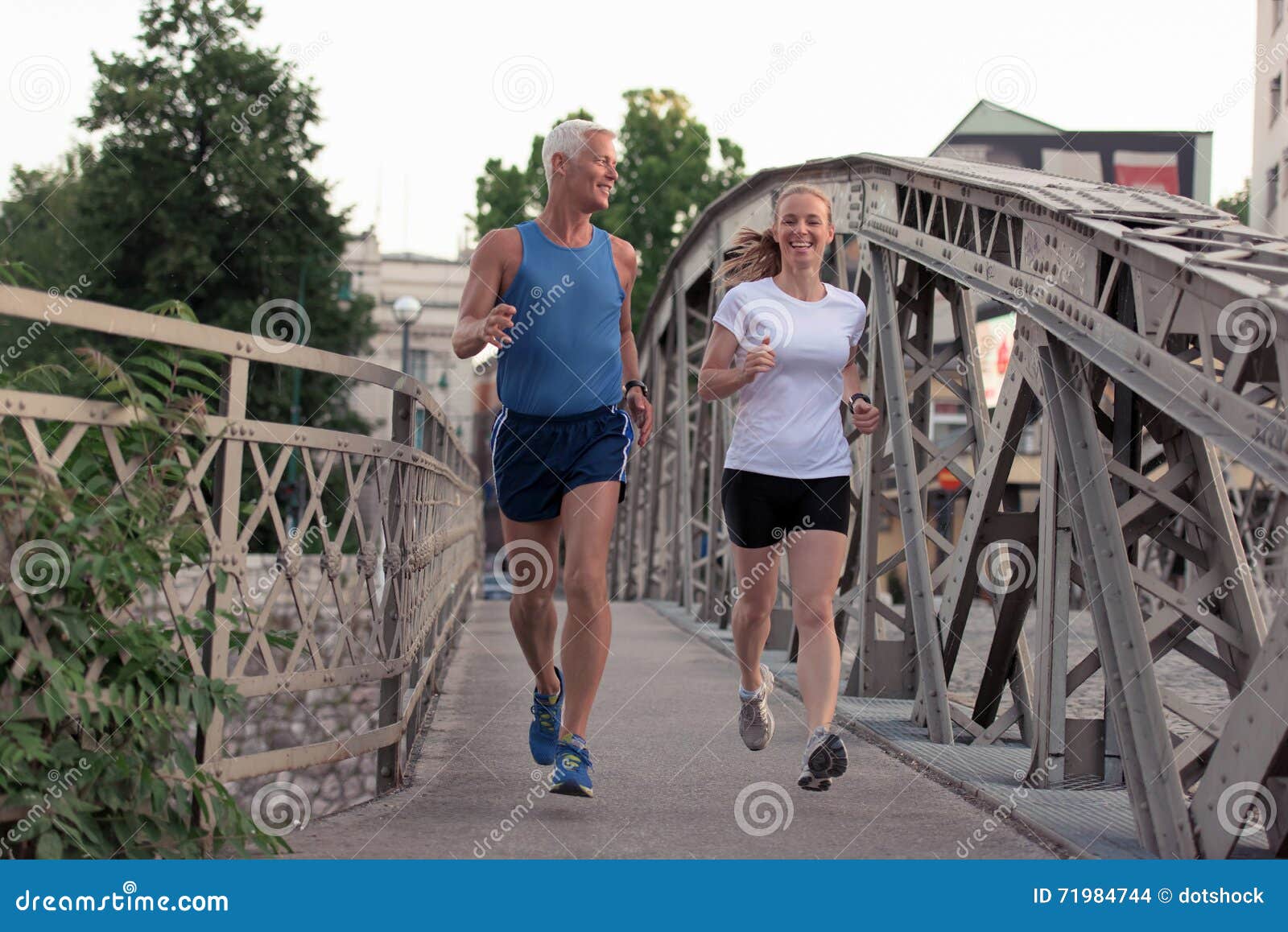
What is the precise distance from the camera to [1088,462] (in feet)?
15.2

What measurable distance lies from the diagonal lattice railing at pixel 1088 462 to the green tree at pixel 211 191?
27.9m

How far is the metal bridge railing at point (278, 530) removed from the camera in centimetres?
347

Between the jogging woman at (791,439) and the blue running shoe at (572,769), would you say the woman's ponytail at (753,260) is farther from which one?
the blue running shoe at (572,769)

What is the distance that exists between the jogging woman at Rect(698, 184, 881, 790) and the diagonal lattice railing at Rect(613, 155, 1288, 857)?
2.16 feet

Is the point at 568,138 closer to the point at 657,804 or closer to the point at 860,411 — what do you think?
the point at 860,411

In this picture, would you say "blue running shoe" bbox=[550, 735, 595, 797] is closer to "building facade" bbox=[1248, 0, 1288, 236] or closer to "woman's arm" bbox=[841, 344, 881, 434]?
"woman's arm" bbox=[841, 344, 881, 434]

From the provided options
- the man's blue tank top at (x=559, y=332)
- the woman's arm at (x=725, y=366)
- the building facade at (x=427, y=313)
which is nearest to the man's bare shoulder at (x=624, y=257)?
the man's blue tank top at (x=559, y=332)

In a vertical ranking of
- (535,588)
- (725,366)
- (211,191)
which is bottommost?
(535,588)

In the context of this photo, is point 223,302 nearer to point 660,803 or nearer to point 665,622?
point 665,622

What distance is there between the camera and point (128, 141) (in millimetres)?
36344

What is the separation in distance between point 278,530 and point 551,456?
979 mm

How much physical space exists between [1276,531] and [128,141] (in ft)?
114

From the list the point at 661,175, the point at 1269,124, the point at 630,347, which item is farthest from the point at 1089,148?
the point at 630,347

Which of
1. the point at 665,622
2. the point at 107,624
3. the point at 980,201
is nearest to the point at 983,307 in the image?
the point at 665,622
